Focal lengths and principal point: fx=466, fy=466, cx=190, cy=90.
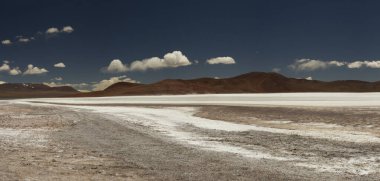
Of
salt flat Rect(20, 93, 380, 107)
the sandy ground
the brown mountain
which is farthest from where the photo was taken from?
the brown mountain

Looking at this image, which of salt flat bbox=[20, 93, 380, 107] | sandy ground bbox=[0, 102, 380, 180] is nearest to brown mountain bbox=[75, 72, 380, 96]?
salt flat bbox=[20, 93, 380, 107]

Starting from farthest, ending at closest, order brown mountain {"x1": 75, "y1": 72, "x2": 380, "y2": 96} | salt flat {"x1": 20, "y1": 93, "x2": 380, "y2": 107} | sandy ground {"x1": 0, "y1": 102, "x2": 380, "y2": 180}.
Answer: brown mountain {"x1": 75, "y1": 72, "x2": 380, "y2": 96} < salt flat {"x1": 20, "y1": 93, "x2": 380, "y2": 107} < sandy ground {"x1": 0, "y1": 102, "x2": 380, "y2": 180}

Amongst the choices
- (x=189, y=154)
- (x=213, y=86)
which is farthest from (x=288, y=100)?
(x=213, y=86)

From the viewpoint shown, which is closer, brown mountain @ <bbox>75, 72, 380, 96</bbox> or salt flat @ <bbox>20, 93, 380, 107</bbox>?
salt flat @ <bbox>20, 93, 380, 107</bbox>

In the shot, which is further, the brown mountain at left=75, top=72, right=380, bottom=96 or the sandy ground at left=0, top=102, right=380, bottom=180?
the brown mountain at left=75, top=72, right=380, bottom=96

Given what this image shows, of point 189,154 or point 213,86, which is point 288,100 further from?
point 213,86

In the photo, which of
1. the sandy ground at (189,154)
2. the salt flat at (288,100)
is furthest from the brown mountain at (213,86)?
the sandy ground at (189,154)

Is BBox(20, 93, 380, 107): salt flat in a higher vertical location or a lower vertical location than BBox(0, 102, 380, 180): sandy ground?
higher

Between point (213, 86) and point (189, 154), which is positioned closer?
point (189, 154)

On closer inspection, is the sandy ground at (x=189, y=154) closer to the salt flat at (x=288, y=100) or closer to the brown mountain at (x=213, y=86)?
the salt flat at (x=288, y=100)

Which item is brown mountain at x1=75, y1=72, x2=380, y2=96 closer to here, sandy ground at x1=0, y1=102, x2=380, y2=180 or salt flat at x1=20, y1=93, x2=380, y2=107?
salt flat at x1=20, y1=93, x2=380, y2=107

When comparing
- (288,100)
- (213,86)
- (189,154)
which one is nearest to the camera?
(189,154)

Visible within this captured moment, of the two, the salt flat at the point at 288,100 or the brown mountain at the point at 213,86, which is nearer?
the salt flat at the point at 288,100

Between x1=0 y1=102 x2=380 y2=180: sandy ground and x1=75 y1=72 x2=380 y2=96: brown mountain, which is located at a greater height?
x1=75 y1=72 x2=380 y2=96: brown mountain
